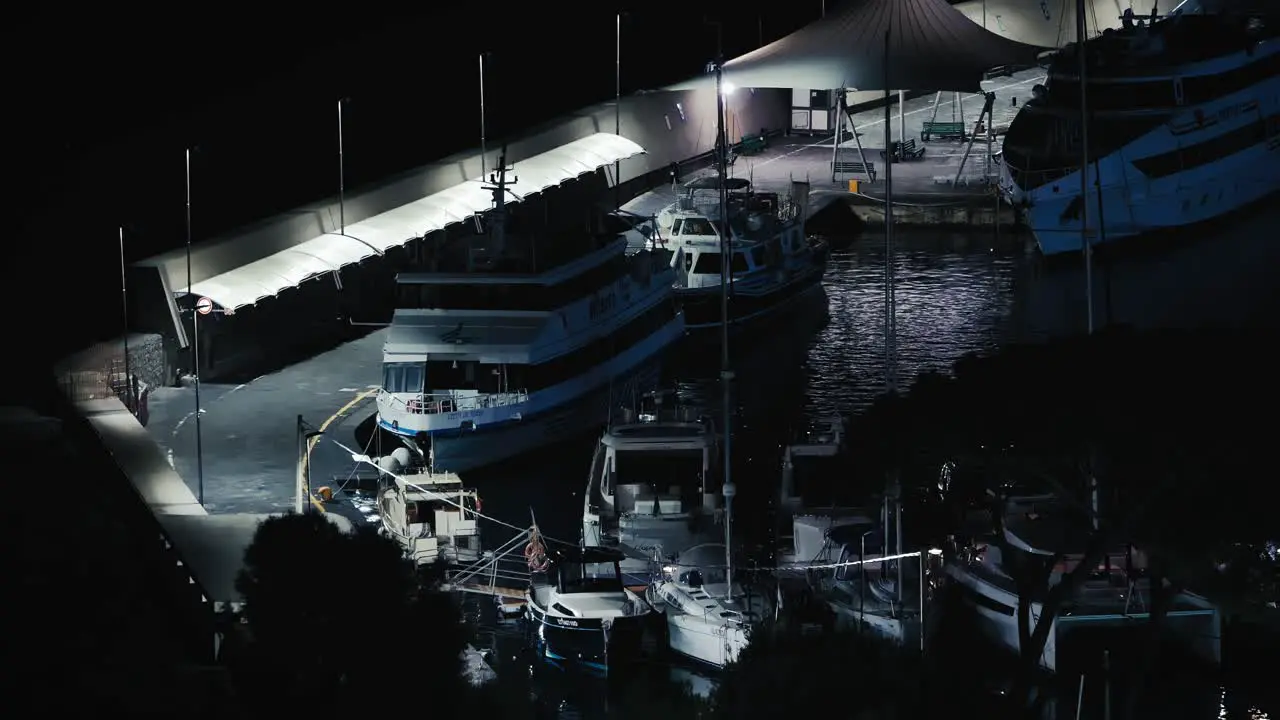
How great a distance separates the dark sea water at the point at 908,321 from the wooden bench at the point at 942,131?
7941 mm

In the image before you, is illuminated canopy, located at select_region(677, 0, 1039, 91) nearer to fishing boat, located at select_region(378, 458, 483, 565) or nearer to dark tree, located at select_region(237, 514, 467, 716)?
fishing boat, located at select_region(378, 458, 483, 565)

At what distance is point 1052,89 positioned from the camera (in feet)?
178

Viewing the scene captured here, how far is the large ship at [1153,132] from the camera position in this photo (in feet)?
171

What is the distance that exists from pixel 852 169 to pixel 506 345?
890 inches

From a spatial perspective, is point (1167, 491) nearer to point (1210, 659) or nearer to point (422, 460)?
point (1210, 659)

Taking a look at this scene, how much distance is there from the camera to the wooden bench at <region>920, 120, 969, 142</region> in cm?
6262

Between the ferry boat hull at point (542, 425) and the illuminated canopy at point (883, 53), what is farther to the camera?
the illuminated canopy at point (883, 53)

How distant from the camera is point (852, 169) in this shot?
58.5 m

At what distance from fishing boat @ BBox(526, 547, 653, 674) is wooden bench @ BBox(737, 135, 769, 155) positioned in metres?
32.7

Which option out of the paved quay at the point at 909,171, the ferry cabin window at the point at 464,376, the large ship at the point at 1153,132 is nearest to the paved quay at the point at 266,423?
the ferry cabin window at the point at 464,376

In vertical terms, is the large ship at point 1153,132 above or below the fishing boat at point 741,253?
above

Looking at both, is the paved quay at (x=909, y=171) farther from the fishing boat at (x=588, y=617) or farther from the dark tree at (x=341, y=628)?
the dark tree at (x=341, y=628)

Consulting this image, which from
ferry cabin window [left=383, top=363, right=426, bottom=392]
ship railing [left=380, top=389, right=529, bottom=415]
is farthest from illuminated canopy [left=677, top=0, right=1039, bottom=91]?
ferry cabin window [left=383, top=363, right=426, bottom=392]

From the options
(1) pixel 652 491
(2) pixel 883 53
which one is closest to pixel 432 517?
(1) pixel 652 491
